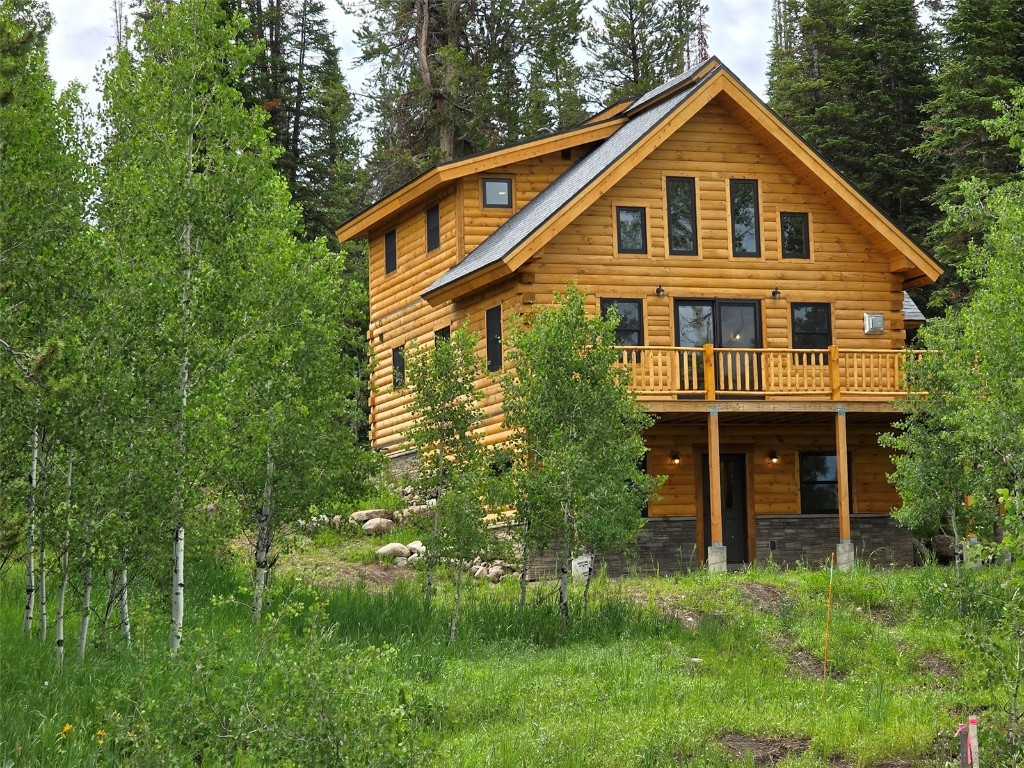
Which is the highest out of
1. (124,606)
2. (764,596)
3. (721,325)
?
(721,325)

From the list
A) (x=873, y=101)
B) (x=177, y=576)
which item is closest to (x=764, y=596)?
(x=177, y=576)

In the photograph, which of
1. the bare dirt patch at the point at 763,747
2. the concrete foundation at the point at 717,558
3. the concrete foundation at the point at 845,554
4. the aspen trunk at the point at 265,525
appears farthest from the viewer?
the concrete foundation at the point at 845,554

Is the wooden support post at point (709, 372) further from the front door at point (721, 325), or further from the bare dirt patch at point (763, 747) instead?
the bare dirt patch at point (763, 747)

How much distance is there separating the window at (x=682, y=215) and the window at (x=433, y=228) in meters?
5.99

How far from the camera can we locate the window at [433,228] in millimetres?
30094

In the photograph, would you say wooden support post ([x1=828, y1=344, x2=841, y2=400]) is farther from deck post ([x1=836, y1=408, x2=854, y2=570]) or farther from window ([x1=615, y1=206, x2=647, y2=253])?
window ([x1=615, y1=206, x2=647, y2=253])

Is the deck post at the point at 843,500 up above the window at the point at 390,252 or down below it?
below

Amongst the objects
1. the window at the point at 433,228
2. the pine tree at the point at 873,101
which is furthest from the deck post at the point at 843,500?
the pine tree at the point at 873,101

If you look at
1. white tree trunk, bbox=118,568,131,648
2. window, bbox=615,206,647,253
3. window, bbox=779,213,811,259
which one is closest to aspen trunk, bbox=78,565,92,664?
white tree trunk, bbox=118,568,131,648

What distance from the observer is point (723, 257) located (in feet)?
88.4

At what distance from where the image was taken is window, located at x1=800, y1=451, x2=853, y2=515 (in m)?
28.1

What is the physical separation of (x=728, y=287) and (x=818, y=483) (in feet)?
16.6

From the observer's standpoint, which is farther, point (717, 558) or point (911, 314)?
point (911, 314)

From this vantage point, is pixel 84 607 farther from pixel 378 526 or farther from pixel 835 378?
pixel 835 378
